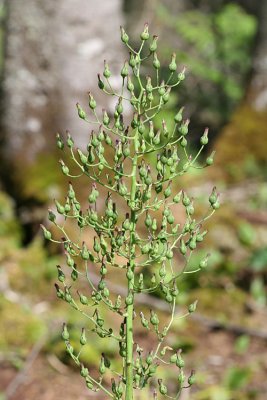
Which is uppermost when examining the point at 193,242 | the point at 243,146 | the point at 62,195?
the point at 243,146

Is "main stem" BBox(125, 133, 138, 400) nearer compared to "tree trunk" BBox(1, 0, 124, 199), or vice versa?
"main stem" BBox(125, 133, 138, 400)

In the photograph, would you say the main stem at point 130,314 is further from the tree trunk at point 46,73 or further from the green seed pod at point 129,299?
the tree trunk at point 46,73

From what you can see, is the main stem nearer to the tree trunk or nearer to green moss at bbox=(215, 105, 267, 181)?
the tree trunk

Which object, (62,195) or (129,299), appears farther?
(62,195)

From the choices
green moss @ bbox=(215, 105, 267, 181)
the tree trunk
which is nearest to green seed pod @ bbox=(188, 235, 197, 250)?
the tree trunk

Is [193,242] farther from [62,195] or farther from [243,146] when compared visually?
[243,146]

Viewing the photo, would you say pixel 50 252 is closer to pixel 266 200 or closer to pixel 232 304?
pixel 232 304

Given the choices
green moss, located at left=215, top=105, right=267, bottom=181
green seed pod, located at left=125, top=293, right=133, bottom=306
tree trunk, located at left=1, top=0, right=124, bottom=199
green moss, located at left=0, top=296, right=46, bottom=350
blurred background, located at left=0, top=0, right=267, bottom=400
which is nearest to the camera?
green seed pod, located at left=125, top=293, right=133, bottom=306

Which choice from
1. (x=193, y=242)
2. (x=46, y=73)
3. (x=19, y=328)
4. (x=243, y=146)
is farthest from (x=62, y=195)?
(x=193, y=242)

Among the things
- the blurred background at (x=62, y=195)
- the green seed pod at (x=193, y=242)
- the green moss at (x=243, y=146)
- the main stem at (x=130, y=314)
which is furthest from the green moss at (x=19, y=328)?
the green moss at (x=243, y=146)
